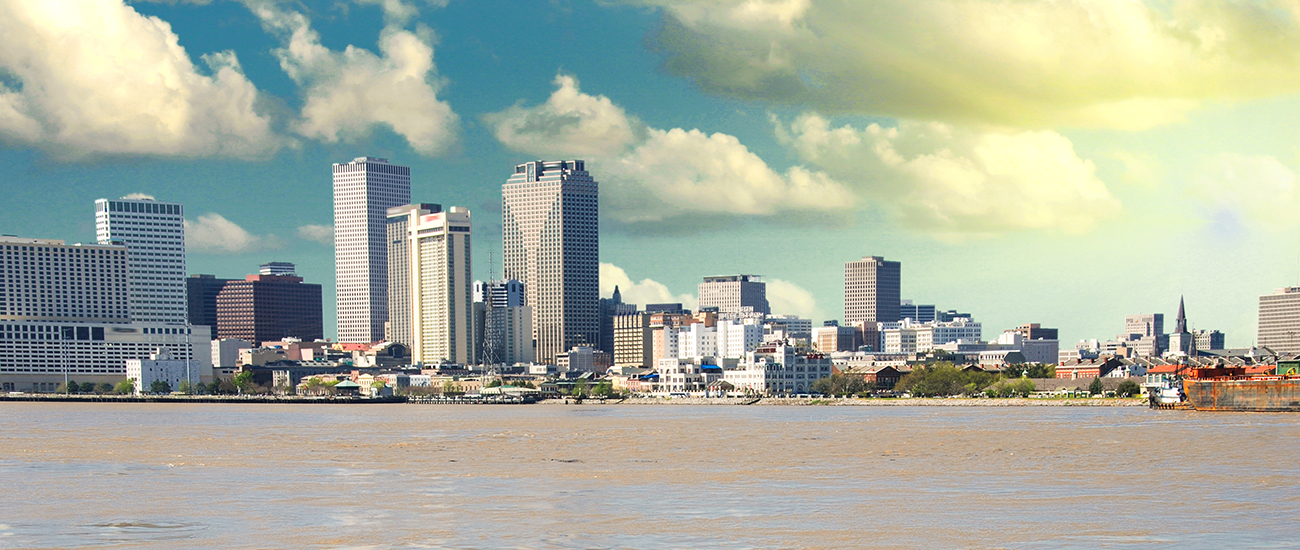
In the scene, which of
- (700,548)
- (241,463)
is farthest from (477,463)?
(700,548)

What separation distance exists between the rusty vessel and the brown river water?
47231 millimetres

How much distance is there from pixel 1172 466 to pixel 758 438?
31439 mm

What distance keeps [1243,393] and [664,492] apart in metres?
102

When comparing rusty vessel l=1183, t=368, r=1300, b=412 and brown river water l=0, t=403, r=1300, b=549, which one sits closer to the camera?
brown river water l=0, t=403, r=1300, b=549

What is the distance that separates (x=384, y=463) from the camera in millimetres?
65312

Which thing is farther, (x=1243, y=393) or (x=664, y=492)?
(x=1243, y=393)

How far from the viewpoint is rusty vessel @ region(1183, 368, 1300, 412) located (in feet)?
429

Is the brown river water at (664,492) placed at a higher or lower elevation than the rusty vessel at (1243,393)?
higher

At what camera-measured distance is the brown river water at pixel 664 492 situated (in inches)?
1512

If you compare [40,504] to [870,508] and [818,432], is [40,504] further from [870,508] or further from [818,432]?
[818,432]

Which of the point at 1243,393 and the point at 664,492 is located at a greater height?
the point at 664,492

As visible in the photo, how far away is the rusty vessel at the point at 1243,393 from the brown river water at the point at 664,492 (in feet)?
155

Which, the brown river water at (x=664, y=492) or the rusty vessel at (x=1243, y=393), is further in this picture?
the rusty vessel at (x=1243, y=393)

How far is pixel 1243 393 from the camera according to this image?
135 m
